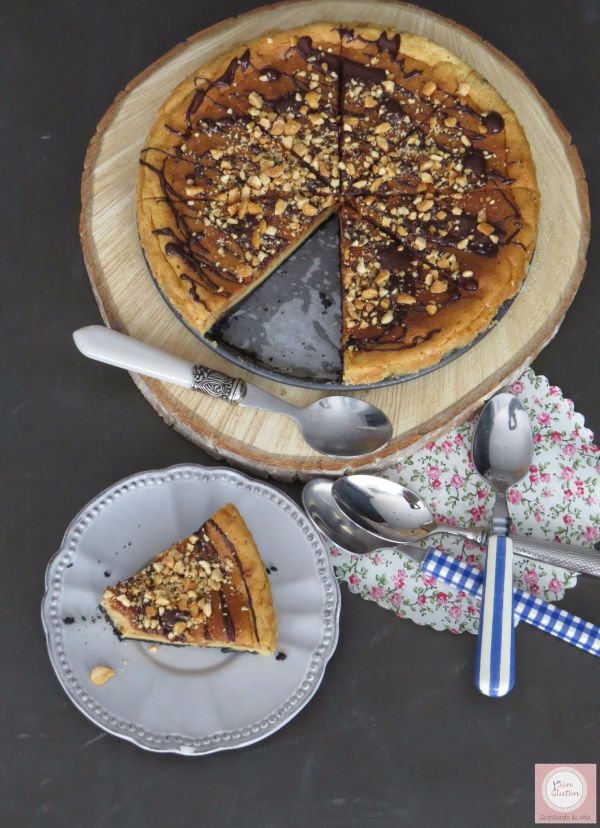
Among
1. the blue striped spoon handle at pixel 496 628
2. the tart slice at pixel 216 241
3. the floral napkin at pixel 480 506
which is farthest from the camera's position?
the floral napkin at pixel 480 506

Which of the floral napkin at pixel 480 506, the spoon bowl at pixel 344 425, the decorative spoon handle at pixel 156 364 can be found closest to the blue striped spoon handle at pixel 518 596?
the floral napkin at pixel 480 506

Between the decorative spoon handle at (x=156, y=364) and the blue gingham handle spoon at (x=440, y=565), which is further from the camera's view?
the blue gingham handle spoon at (x=440, y=565)

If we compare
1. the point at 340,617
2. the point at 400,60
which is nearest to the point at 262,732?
the point at 340,617

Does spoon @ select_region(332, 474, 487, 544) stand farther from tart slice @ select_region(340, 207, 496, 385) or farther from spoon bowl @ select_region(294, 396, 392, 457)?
tart slice @ select_region(340, 207, 496, 385)

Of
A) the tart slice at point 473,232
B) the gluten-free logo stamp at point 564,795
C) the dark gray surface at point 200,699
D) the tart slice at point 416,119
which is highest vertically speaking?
the tart slice at point 416,119

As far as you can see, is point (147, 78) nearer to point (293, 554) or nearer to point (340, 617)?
point (293, 554)

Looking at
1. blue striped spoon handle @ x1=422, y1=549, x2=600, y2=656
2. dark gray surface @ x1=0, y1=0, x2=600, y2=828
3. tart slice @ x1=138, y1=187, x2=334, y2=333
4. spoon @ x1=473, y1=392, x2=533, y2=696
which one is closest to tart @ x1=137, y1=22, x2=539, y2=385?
tart slice @ x1=138, y1=187, x2=334, y2=333

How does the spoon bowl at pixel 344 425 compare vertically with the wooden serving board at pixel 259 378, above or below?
below

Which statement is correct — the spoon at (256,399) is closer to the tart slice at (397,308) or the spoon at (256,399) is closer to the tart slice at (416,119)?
the tart slice at (397,308)
